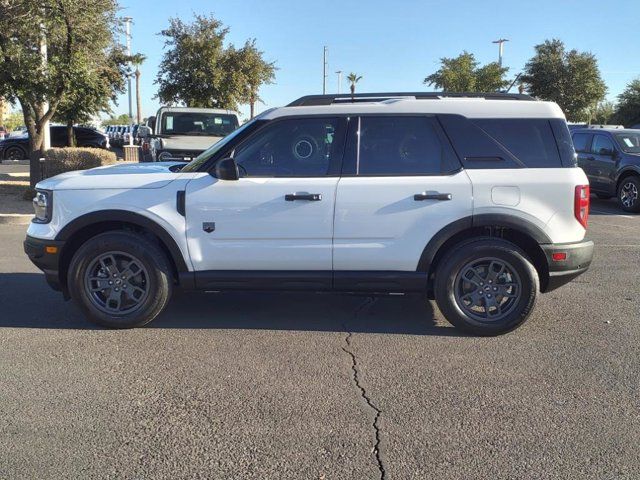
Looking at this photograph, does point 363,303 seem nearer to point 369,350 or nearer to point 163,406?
point 369,350

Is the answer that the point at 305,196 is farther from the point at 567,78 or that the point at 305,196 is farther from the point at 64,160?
the point at 567,78

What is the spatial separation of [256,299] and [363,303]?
3.57 ft

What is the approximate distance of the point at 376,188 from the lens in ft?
15.9

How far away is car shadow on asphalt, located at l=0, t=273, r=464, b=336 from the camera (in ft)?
17.2

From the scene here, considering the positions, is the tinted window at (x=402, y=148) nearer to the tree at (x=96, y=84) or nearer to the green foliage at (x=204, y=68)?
the tree at (x=96, y=84)

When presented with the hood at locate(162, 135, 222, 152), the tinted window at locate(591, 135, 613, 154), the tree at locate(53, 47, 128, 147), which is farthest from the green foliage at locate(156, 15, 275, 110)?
the tinted window at locate(591, 135, 613, 154)

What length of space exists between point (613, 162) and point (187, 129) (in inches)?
391

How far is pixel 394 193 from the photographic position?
15.9 feet

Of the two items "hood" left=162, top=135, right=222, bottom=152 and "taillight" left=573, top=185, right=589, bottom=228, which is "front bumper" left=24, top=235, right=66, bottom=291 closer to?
"taillight" left=573, top=185, right=589, bottom=228

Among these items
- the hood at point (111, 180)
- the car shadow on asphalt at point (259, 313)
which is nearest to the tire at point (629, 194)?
the car shadow on asphalt at point (259, 313)

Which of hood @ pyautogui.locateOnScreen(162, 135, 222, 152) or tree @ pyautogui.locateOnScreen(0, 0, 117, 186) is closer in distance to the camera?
tree @ pyautogui.locateOnScreen(0, 0, 117, 186)

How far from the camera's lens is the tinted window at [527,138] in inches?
193

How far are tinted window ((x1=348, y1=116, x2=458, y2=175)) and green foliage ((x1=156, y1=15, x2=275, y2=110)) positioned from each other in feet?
59.9

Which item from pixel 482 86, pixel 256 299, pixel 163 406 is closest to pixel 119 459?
pixel 163 406
